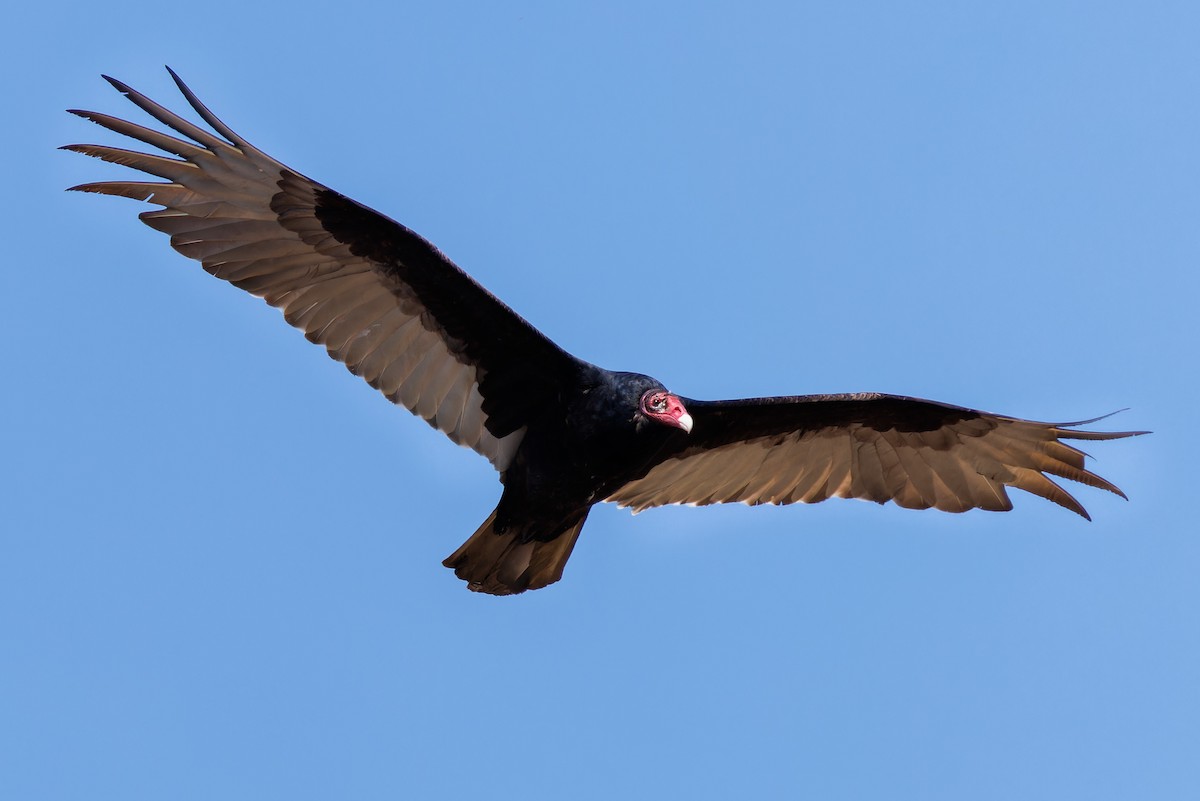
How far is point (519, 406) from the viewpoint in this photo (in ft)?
26.1

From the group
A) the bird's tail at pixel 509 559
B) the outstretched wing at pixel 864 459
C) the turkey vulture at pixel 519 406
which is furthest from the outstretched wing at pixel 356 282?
the outstretched wing at pixel 864 459

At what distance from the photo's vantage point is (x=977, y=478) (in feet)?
28.6

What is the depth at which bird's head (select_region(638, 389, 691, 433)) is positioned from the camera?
7.39 m

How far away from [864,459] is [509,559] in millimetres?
2090

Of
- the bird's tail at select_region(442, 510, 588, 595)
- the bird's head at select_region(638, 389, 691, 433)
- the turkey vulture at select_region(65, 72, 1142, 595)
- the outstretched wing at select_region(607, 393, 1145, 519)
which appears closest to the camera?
the bird's head at select_region(638, 389, 691, 433)

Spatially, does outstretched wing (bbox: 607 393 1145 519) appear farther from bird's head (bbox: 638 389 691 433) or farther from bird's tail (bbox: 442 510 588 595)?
bird's head (bbox: 638 389 691 433)

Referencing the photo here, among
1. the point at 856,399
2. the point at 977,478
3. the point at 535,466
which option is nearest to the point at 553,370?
the point at 535,466

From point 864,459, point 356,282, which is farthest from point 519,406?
point 864,459

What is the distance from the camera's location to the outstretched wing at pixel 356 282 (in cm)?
747

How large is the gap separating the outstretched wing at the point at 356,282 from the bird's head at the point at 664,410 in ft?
1.51

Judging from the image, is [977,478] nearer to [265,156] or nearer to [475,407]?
[475,407]

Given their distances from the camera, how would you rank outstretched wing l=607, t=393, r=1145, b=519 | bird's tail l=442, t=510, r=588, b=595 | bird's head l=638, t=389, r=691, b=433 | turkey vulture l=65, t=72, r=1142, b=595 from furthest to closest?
outstretched wing l=607, t=393, r=1145, b=519
bird's tail l=442, t=510, r=588, b=595
turkey vulture l=65, t=72, r=1142, b=595
bird's head l=638, t=389, r=691, b=433

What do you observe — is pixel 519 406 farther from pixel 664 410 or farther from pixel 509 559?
pixel 664 410

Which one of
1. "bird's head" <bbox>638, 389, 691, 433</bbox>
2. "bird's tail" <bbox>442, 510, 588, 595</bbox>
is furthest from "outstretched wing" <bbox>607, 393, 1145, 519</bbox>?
"bird's head" <bbox>638, 389, 691, 433</bbox>
